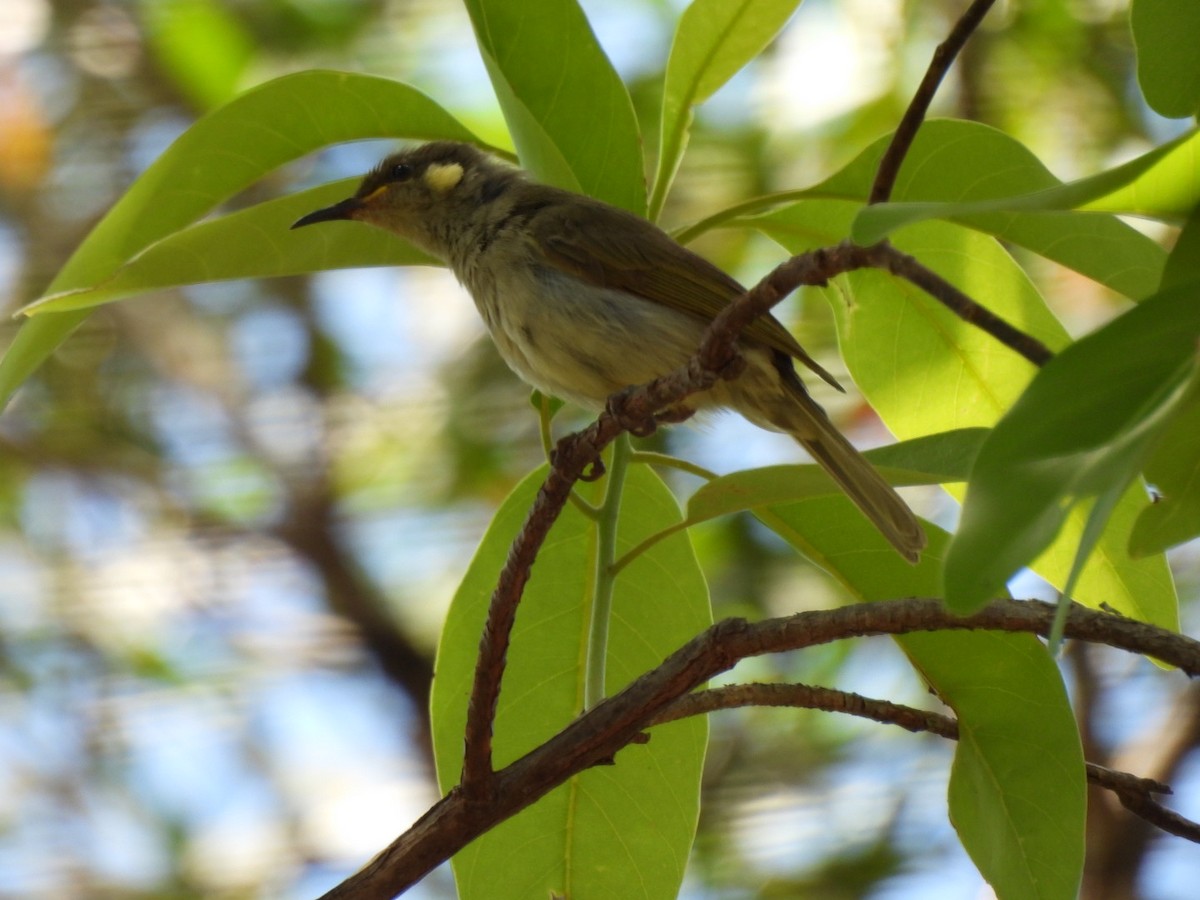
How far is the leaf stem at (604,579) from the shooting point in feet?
6.58

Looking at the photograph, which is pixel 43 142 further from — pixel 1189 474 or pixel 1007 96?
pixel 1189 474

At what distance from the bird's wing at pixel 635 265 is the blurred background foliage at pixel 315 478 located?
6.32ft

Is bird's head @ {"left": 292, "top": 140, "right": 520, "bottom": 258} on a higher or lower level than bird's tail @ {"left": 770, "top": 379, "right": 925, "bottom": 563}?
higher

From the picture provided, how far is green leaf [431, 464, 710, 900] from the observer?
2.30m

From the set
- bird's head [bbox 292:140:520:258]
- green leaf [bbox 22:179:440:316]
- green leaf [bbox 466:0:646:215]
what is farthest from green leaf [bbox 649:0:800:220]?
bird's head [bbox 292:140:520:258]

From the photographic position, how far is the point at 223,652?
606 centimetres

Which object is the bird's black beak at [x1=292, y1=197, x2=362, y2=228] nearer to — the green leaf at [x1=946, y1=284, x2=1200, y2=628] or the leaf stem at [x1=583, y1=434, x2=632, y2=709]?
the leaf stem at [x1=583, y1=434, x2=632, y2=709]

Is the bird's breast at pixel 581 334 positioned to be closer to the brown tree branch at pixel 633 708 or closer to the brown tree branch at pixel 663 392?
the brown tree branch at pixel 663 392

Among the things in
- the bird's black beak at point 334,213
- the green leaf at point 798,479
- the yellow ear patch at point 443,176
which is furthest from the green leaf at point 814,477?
the yellow ear patch at point 443,176

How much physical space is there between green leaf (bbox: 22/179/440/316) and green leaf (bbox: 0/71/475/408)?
7 cm

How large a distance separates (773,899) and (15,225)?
402 cm

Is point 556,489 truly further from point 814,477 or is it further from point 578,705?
point 578,705

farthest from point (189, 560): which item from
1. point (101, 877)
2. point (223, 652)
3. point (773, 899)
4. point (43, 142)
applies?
point (773, 899)

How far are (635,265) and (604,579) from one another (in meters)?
0.96
